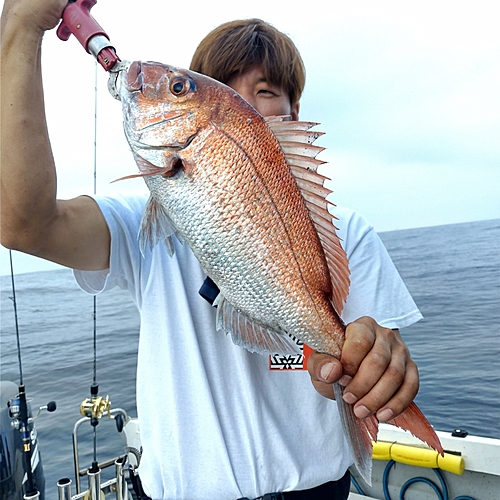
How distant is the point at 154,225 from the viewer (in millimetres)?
1107

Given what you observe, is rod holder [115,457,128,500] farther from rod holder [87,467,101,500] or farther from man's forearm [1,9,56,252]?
man's forearm [1,9,56,252]

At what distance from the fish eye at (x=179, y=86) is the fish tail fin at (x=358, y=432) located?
827 millimetres

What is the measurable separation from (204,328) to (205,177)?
75 cm

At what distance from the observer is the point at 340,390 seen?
1.14 meters

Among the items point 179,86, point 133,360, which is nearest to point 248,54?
point 179,86

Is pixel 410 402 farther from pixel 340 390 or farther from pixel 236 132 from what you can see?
pixel 236 132

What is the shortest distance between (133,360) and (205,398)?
10152mm

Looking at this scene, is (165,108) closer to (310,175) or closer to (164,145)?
(164,145)

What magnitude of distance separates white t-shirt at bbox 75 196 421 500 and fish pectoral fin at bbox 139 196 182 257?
0.42m

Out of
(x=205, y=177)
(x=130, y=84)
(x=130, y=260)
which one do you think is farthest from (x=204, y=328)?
(x=130, y=84)

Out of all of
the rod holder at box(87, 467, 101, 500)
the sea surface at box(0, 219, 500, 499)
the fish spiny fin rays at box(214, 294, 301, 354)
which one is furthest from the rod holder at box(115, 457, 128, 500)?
the sea surface at box(0, 219, 500, 499)

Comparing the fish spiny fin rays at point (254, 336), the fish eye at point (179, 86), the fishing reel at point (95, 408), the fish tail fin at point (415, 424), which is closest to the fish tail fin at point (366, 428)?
the fish tail fin at point (415, 424)

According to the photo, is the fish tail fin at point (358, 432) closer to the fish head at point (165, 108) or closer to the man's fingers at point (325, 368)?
the man's fingers at point (325, 368)

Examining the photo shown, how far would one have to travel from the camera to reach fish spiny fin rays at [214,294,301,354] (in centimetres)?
114
